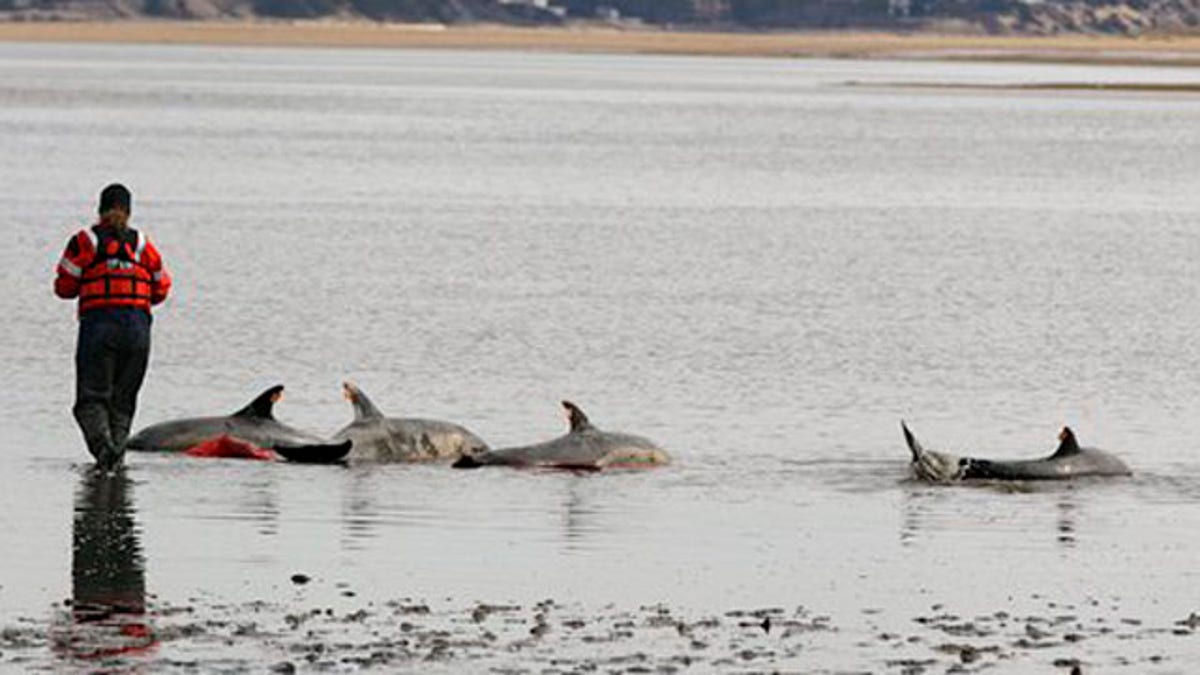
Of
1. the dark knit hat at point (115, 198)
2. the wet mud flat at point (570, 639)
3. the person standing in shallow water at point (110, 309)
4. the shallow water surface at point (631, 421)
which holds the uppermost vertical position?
the dark knit hat at point (115, 198)

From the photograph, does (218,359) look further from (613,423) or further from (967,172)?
(967,172)

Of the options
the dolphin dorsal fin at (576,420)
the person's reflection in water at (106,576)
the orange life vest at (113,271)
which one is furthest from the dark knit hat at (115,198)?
the dolphin dorsal fin at (576,420)

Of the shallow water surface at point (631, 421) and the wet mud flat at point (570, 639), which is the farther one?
the shallow water surface at point (631, 421)

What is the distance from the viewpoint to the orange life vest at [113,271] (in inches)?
885

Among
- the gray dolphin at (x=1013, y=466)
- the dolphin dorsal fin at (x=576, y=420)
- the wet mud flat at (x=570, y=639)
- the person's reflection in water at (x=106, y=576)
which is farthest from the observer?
the dolphin dorsal fin at (x=576, y=420)

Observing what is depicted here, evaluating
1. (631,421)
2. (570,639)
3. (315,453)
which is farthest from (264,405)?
(570,639)

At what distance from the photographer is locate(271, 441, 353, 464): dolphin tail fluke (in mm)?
23750

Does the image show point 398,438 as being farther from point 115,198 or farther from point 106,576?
point 106,576

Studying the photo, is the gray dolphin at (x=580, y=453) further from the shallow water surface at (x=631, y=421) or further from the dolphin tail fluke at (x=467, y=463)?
the shallow water surface at (x=631, y=421)

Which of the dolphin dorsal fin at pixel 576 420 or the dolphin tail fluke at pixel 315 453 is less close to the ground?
the dolphin dorsal fin at pixel 576 420

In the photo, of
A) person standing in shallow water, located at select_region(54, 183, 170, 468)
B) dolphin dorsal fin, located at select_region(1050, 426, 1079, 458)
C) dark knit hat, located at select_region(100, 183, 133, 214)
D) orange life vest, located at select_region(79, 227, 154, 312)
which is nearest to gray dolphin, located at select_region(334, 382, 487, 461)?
person standing in shallow water, located at select_region(54, 183, 170, 468)

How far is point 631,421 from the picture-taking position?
91.5 ft

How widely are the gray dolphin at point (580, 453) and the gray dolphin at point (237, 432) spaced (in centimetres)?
127

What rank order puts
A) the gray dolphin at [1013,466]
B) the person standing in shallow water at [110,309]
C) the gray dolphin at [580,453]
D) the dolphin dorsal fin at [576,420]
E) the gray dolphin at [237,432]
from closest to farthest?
1. the person standing in shallow water at [110,309]
2. the gray dolphin at [1013,466]
3. the gray dolphin at [580,453]
4. the dolphin dorsal fin at [576,420]
5. the gray dolphin at [237,432]
